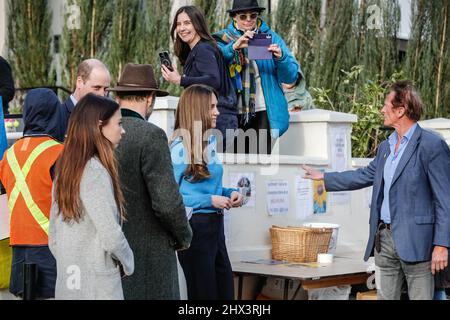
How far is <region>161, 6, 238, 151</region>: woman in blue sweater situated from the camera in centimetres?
788

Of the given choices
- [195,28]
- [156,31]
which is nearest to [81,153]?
[195,28]

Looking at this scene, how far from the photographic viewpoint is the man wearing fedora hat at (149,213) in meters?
5.36

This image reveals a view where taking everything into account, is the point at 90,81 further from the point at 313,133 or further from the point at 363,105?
the point at 363,105

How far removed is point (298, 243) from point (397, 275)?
2.00m

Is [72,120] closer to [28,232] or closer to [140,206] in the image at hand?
[140,206]

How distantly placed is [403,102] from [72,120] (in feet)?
8.00

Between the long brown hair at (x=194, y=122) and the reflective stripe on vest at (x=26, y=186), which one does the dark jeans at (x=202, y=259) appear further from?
the reflective stripe on vest at (x=26, y=186)

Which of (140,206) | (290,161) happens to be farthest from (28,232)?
(290,161)

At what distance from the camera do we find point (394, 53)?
15.3 meters

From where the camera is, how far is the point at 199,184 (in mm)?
6668

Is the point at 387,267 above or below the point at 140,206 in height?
below

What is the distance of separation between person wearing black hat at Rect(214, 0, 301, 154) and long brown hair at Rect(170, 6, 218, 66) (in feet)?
1.37

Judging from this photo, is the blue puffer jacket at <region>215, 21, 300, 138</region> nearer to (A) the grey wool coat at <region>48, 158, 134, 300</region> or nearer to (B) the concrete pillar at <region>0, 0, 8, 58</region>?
(A) the grey wool coat at <region>48, 158, 134, 300</region>

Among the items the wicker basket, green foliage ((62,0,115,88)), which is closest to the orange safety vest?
the wicker basket
